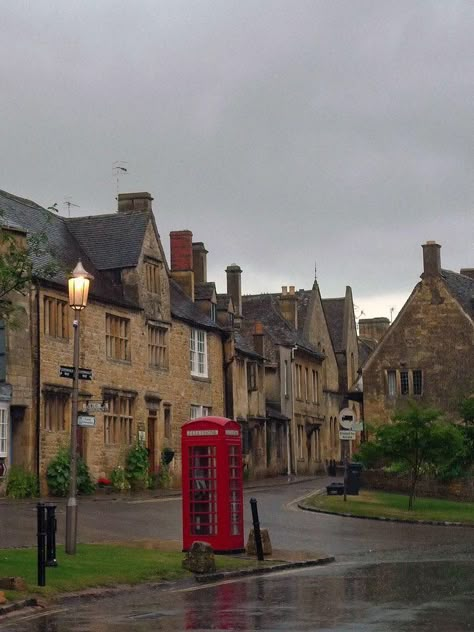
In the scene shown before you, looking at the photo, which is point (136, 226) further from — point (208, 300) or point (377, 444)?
point (377, 444)

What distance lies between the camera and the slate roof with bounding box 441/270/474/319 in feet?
211

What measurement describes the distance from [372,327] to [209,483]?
7950cm

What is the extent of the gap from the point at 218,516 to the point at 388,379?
4034 cm

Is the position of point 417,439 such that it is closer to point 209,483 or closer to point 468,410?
point 468,410

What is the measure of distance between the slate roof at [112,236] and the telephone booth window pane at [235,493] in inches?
961

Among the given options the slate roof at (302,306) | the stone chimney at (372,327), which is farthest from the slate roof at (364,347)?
the slate roof at (302,306)

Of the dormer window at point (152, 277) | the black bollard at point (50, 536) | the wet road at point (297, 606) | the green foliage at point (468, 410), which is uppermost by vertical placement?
the dormer window at point (152, 277)

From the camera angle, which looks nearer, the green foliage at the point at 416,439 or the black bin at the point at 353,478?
the green foliage at the point at 416,439

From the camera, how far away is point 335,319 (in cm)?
8662

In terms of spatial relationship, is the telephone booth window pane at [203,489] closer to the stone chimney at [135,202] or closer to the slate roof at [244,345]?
the stone chimney at [135,202]

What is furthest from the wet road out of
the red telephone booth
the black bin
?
the black bin

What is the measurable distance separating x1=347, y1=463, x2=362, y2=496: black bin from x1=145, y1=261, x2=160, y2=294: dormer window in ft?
35.6

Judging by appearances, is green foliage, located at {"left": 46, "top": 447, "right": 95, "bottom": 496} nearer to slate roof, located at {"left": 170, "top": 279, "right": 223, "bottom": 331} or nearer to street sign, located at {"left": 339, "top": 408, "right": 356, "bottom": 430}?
street sign, located at {"left": 339, "top": 408, "right": 356, "bottom": 430}

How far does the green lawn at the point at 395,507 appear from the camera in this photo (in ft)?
130
